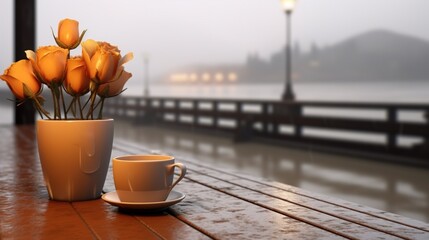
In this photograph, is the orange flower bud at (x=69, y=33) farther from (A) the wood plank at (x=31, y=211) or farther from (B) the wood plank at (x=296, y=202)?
(B) the wood plank at (x=296, y=202)

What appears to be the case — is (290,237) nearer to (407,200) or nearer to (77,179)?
(77,179)

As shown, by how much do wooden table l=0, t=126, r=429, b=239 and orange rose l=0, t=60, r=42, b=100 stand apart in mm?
222

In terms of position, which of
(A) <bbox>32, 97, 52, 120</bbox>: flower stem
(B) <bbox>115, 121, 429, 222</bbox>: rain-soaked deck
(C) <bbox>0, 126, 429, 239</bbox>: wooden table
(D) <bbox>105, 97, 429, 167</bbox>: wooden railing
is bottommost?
(B) <bbox>115, 121, 429, 222</bbox>: rain-soaked deck

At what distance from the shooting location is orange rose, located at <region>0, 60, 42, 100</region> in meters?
1.00

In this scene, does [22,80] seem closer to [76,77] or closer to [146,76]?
[76,77]

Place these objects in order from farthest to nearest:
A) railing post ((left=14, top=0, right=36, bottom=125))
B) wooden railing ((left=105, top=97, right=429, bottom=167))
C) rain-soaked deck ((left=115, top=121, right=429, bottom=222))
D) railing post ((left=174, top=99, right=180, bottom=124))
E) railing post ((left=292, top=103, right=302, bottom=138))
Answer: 1. railing post ((left=174, top=99, right=180, bottom=124))
2. railing post ((left=292, top=103, right=302, bottom=138))
3. wooden railing ((left=105, top=97, right=429, bottom=167))
4. railing post ((left=14, top=0, right=36, bottom=125))
5. rain-soaked deck ((left=115, top=121, right=429, bottom=222))

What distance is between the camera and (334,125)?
269 inches

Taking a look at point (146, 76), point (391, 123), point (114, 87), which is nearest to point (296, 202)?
point (114, 87)

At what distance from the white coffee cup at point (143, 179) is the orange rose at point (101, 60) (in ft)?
0.52

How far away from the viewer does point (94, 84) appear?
1.00 m

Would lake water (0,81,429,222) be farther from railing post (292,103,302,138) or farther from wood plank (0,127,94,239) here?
wood plank (0,127,94,239)

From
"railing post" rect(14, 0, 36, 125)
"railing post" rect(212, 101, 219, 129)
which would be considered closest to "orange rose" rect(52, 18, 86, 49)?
"railing post" rect(14, 0, 36, 125)

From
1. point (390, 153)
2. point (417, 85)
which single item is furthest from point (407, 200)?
point (417, 85)

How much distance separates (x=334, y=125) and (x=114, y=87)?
605 centimetres
